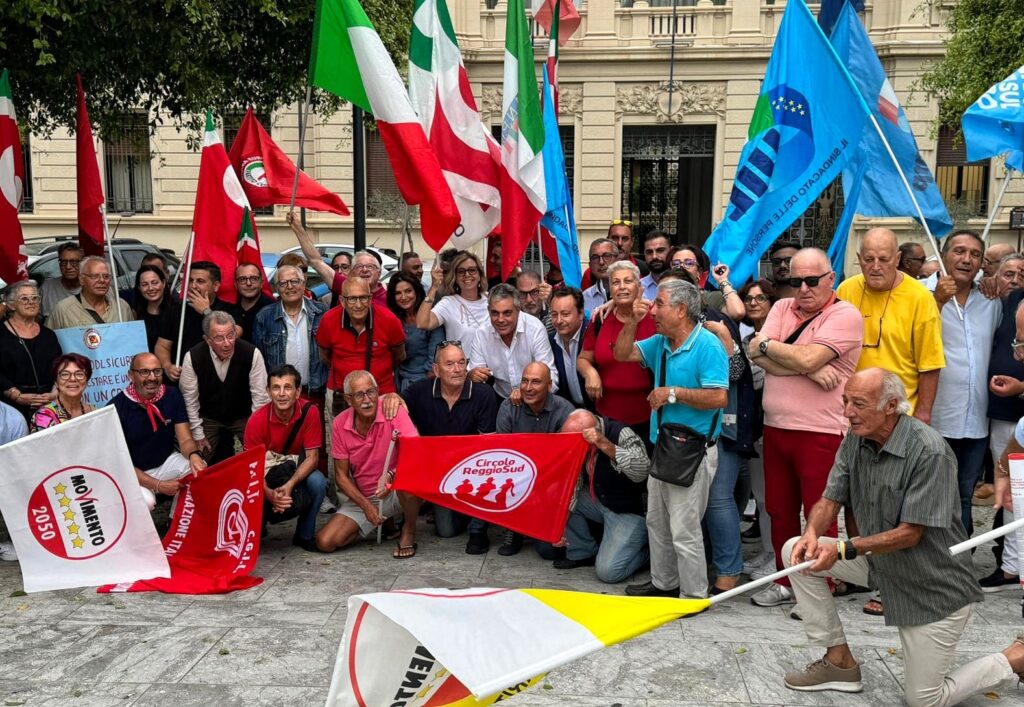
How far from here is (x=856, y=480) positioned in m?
4.56

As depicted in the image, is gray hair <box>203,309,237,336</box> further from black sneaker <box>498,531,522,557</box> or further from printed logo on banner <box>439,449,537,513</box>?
black sneaker <box>498,531,522,557</box>

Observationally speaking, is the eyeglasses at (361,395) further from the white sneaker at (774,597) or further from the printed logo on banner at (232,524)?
the white sneaker at (774,597)

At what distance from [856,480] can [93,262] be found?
5818mm

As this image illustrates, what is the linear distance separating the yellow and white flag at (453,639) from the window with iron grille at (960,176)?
26.8 meters

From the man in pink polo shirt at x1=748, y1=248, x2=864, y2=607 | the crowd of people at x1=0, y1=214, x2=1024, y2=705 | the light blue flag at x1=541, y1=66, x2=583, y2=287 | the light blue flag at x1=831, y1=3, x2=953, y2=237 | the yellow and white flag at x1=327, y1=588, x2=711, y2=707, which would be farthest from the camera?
the light blue flag at x1=541, y1=66, x2=583, y2=287

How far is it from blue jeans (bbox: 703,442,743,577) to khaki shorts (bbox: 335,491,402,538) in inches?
88.4

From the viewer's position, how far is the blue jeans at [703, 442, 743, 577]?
6.06 metres

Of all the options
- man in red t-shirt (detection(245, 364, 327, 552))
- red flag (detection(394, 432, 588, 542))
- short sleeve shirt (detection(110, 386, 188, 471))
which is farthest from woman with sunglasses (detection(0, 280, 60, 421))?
red flag (detection(394, 432, 588, 542))

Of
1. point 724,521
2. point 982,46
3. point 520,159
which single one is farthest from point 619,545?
point 982,46

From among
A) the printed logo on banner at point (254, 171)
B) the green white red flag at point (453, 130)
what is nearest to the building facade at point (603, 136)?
the printed logo on banner at point (254, 171)

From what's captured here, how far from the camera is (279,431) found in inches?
274

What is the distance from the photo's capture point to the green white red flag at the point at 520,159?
7.55m

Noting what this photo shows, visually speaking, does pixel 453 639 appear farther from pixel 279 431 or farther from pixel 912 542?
pixel 279 431

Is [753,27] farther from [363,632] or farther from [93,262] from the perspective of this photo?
[363,632]
